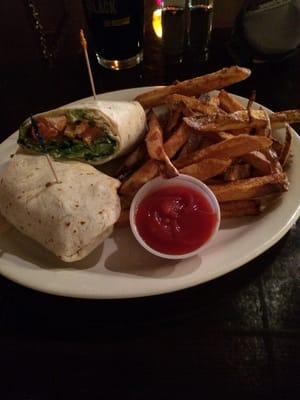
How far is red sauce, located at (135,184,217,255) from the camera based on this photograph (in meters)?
1.33

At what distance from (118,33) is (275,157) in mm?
1123

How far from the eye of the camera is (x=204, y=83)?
1.60 m

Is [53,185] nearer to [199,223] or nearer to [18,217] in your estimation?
[18,217]

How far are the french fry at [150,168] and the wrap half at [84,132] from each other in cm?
19

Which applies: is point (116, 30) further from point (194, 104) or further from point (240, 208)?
point (240, 208)

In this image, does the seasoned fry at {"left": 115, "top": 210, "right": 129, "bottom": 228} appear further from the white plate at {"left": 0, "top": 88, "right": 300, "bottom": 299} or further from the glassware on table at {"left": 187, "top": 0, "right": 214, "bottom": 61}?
the glassware on table at {"left": 187, "top": 0, "right": 214, "bottom": 61}

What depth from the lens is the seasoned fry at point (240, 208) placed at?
145 cm

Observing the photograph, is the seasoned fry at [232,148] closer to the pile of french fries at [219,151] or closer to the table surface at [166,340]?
the pile of french fries at [219,151]

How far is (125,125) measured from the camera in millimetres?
1589

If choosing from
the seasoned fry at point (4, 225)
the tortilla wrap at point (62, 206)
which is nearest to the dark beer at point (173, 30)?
the tortilla wrap at point (62, 206)

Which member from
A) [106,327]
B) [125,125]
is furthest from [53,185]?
[106,327]

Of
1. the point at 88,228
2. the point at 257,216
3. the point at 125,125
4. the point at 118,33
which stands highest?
the point at 118,33

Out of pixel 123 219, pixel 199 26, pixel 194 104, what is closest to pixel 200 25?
pixel 199 26

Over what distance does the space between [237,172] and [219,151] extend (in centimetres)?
12
